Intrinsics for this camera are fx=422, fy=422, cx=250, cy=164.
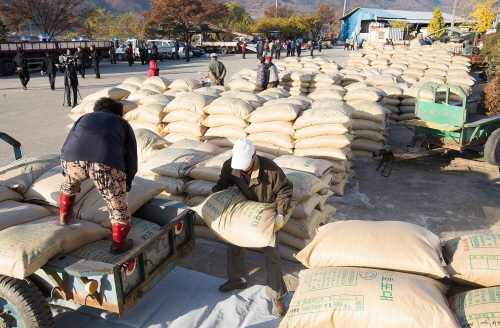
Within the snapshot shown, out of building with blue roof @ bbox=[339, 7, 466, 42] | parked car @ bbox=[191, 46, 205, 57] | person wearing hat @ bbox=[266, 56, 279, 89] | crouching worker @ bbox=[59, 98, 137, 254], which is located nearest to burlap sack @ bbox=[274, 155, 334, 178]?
crouching worker @ bbox=[59, 98, 137, 254]

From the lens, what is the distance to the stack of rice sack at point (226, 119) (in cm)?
675

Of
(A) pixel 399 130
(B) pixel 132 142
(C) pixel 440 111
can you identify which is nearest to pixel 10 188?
(B) pixel 132 142

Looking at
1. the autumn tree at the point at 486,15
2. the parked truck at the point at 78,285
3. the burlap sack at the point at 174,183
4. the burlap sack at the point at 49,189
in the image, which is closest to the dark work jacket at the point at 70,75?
the burlap sack at the point at 174,183

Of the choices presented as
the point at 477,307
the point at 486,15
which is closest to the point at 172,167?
the point at 477,307

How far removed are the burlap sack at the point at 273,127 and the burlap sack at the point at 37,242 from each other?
3.62m

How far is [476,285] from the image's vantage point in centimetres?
271

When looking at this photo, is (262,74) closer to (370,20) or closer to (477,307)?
(477,307)

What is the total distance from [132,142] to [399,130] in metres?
8.38

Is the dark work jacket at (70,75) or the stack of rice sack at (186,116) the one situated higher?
the dark work jacket at (70,75)

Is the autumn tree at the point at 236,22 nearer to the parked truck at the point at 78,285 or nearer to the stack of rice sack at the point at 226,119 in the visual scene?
the stack of rice sack at the point at 226,119

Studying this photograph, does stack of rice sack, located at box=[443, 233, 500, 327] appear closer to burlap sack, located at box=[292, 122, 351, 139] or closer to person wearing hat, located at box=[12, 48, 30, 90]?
burlap sack, located at box=[292, 122, 351, 139]

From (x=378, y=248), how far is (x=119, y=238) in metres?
1.89

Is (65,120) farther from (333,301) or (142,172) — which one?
(333,301)

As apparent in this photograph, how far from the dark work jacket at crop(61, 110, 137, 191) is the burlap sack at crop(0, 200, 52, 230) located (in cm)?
65
